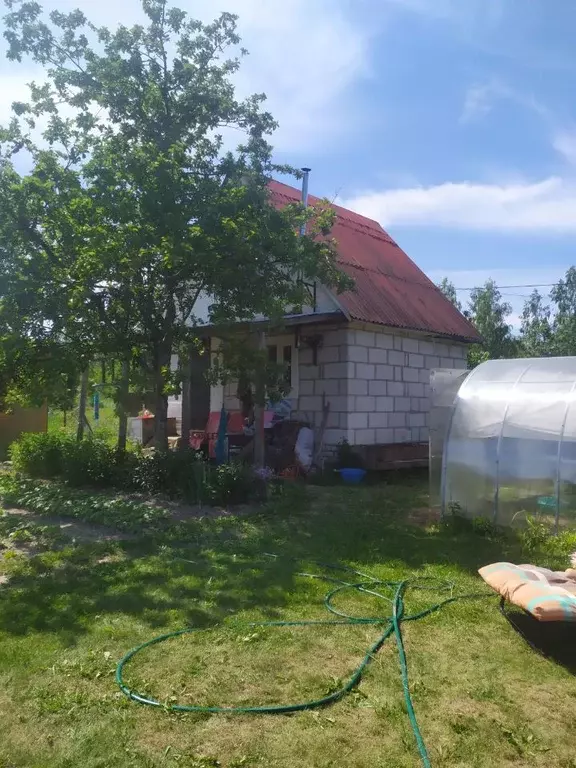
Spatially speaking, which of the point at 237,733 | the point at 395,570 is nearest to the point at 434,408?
the point at 395,570

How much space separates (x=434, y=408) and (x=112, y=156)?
21.6 ft

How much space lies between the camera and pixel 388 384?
14.1m

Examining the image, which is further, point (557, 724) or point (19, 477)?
point (19, 477)

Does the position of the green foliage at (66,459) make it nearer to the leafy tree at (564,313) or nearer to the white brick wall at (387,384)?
the white brick wall at (387,384)

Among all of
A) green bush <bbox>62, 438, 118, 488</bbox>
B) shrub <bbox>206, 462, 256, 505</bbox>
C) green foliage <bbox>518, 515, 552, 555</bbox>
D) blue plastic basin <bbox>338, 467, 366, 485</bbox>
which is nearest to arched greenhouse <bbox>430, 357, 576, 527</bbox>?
green foliage <bbox>518, 515, 552, 555</bbox>

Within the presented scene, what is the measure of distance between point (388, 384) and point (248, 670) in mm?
10451

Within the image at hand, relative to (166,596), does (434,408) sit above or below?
above

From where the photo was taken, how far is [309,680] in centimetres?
402

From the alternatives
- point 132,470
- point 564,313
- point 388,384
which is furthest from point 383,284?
point 564,313

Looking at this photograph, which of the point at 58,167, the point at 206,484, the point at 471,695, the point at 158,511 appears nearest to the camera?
the point at 471,695

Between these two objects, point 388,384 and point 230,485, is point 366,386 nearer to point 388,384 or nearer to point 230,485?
point 388,384

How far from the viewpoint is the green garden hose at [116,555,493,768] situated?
3.62 m

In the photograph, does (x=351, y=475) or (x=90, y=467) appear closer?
(x=90, y=467)

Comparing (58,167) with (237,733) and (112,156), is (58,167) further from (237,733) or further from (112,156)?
(237,733)
